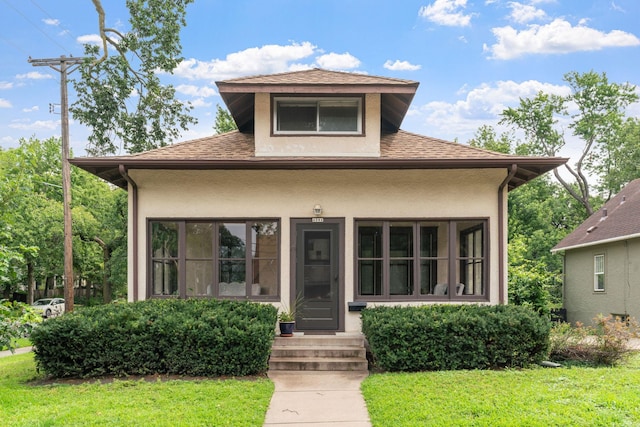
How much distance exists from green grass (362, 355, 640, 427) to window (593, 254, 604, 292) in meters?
11.1

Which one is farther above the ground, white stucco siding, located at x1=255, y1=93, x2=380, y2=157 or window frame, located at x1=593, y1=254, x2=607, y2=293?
white stucco siding, located at x1=255, y1=93, x2=380, y2=157

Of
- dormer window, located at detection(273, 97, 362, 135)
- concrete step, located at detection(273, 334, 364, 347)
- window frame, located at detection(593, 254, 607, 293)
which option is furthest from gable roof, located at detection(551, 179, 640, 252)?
concrete step, located at detection(273, 334, 364, 347)

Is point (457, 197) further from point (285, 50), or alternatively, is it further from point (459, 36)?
point (285, 50)

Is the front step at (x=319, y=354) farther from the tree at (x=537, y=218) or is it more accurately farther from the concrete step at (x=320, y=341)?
the tree at (x=537, y=218)

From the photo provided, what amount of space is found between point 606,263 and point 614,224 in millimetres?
1325

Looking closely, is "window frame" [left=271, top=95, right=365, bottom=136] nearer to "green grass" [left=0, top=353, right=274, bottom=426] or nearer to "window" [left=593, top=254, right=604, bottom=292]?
"green grass" [left=0, top=353, right=274, bottom=426]

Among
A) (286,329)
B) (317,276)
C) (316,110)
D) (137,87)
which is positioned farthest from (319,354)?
(137,87)

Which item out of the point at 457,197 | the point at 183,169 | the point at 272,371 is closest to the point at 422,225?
the point at 457,197

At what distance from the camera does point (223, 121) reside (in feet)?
89.5

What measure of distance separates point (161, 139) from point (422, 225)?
1625 cm

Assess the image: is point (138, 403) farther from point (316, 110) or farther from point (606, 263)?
point (606, 263)

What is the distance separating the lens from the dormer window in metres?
10.6

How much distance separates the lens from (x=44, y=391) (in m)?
6.99

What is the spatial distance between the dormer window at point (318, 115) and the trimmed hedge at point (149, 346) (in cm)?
439
